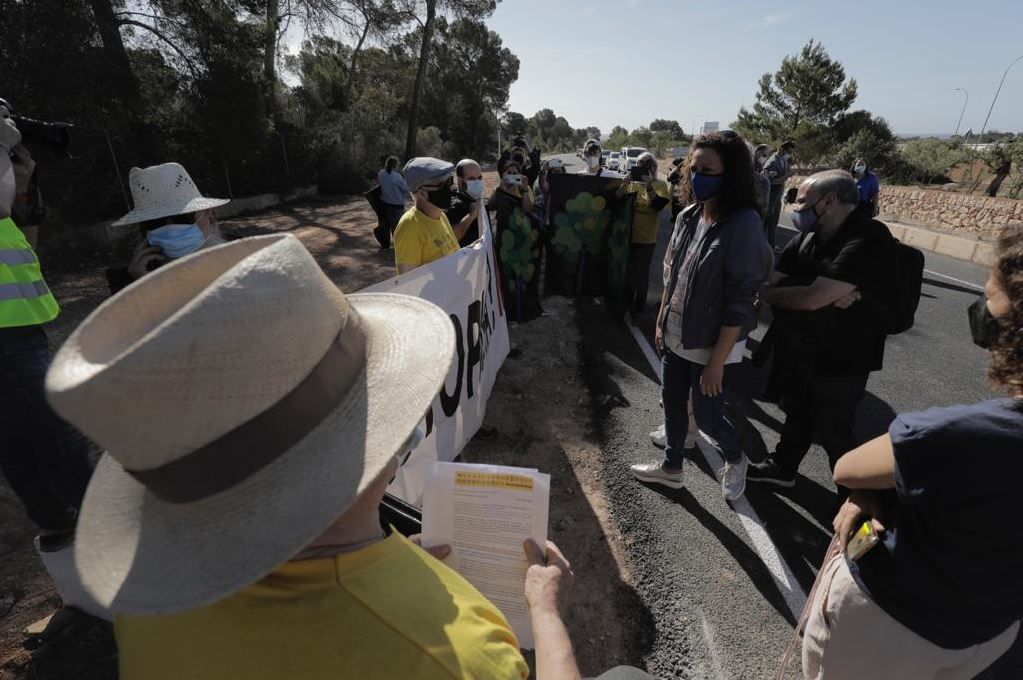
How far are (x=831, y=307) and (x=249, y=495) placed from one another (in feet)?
9.21

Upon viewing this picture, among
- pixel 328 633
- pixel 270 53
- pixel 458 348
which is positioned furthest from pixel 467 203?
pixel 270 53

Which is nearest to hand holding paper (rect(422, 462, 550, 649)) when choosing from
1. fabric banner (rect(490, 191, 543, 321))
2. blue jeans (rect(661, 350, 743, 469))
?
blue jeans (rect(661, 350, 743, 469))

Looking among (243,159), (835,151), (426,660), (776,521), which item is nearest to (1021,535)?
(426,660)

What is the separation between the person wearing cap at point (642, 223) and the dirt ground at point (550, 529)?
89 centimetres

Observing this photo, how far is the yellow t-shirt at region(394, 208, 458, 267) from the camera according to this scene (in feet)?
10.3

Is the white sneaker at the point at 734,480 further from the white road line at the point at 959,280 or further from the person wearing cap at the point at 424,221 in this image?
the white road line at the point at 959,280

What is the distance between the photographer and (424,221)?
323cm

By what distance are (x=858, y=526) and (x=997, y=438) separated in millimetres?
572

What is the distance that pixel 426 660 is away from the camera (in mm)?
667

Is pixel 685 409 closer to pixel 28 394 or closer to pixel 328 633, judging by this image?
pixel 328 633

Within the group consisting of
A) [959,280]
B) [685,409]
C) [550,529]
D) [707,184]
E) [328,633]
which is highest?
[707,184]

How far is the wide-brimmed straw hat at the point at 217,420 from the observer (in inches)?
24.9

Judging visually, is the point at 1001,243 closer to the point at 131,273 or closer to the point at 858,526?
the point at 858,526

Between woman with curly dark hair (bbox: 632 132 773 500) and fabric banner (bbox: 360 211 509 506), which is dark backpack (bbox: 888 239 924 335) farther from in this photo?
fabric banner (bbox: 360 211 509 506)
